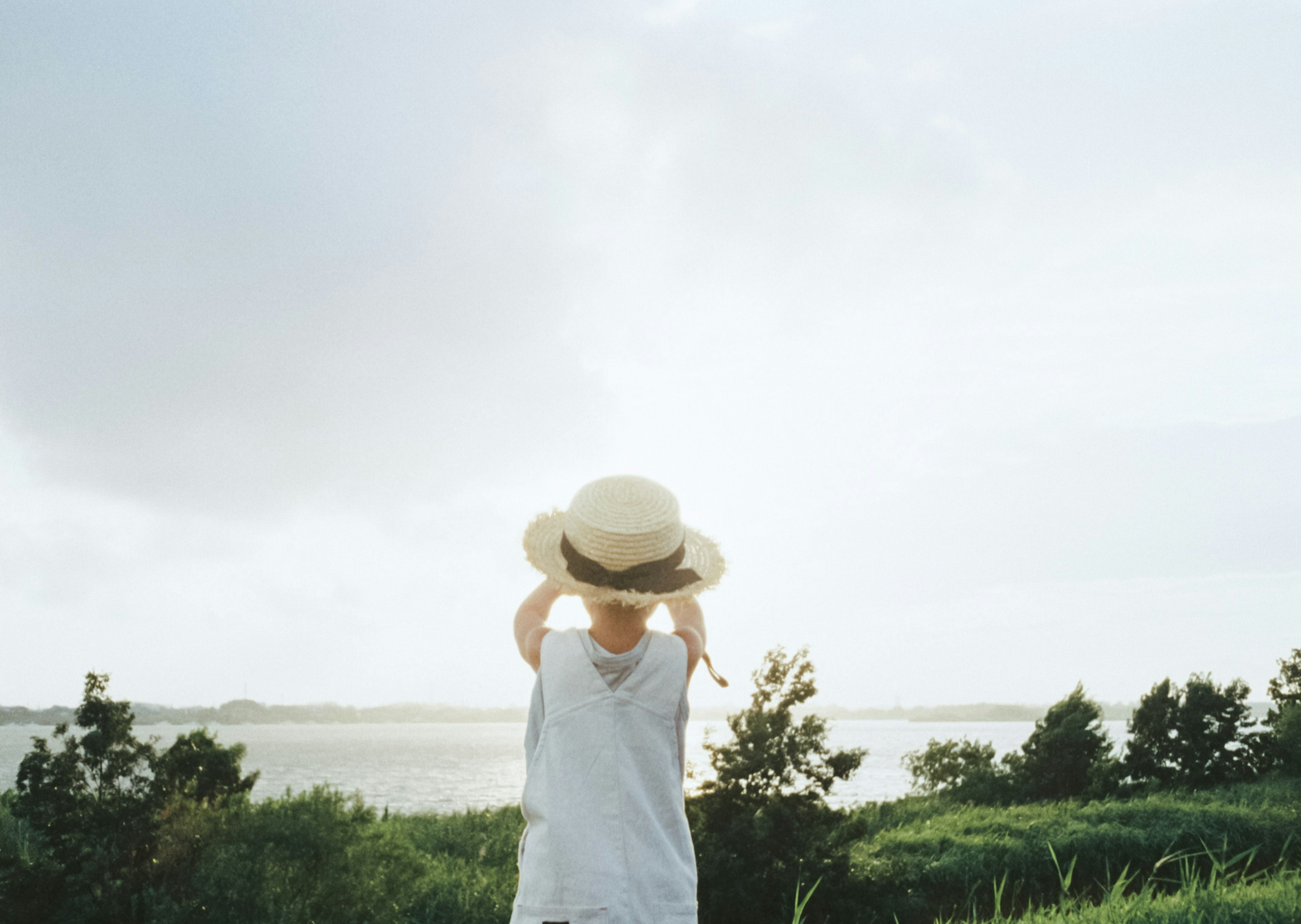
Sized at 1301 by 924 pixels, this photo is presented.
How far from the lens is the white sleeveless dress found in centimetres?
201

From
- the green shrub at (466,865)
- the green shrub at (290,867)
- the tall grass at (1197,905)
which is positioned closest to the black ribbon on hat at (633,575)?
the tall grass at (1197,905)

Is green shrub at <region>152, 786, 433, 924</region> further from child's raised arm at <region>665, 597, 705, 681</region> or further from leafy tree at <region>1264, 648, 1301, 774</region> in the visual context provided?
leafy tree at <region>1264, 648, 1301, 774</region>

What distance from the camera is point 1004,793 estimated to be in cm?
2384

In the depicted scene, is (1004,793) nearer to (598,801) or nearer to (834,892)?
(834,892)

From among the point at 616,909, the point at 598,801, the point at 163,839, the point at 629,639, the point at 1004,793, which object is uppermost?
the point at 629,639

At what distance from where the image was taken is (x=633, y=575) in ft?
7.70

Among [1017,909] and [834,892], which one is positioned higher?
[834,892]

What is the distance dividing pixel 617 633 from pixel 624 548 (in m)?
0.24

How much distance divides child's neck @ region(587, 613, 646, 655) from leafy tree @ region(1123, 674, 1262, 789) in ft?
85.9

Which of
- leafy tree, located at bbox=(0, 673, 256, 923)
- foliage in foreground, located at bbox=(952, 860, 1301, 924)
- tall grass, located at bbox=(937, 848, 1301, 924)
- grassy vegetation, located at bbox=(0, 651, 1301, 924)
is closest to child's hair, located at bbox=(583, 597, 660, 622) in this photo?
tall grass, located at bbox=(937, 848, 1301, 924)

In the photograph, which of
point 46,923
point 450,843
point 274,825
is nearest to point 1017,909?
point 450,843

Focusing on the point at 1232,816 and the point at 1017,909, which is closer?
the point at 1017,909

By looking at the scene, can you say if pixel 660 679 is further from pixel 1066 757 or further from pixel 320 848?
pixel 1066 757

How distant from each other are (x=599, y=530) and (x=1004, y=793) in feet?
84.0
